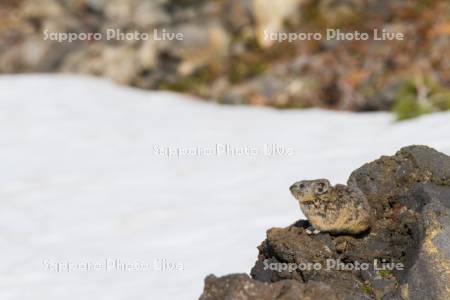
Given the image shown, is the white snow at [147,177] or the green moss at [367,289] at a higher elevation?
the white snow at [147,177]

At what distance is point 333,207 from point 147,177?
866 centimetres

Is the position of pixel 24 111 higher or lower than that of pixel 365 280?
higher

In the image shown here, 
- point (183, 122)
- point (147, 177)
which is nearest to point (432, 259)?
point (147, 177)

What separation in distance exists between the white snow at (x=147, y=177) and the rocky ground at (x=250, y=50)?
1.19 meters

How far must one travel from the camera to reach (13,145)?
17.5 metres

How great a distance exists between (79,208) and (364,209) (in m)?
7.94

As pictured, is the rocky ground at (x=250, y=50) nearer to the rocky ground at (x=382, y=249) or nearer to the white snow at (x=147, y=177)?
the white snow at (x=147, y=177)

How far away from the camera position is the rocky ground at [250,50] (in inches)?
753

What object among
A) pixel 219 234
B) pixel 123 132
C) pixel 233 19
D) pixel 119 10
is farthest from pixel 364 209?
pixel 119 10

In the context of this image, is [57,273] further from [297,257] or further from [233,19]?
[233,19]

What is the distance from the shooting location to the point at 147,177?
1456 cm

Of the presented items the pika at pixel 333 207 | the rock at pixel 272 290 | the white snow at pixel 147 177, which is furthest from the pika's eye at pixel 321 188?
the white snow at pixel 147 177

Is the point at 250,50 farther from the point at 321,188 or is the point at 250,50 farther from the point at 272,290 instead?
the point at 272,290

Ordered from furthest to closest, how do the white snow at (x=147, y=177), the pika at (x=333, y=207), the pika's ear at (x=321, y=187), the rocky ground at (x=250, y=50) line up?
the rocky ground at (x=250, y=50), the white snow at (x=147, y=177), the pika's ear at (x=321, y=187), the pika at (x=333, y=207)
